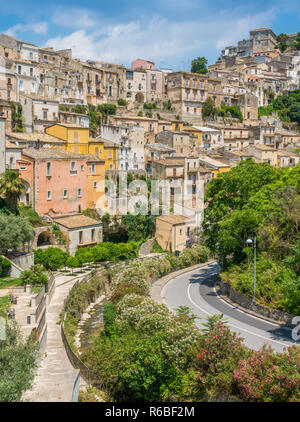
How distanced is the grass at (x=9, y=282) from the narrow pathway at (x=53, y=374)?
10.3ft

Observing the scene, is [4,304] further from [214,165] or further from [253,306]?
[214,165]

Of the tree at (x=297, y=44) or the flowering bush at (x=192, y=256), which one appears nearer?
the flowering bush at (x=192, y=256)

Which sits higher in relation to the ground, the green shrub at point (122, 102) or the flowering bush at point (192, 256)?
the green shrub at point (122, 102)

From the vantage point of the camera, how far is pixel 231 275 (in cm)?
3338

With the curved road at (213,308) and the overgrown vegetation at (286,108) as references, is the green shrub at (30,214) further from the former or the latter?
the overgrown vegetation at (286,108)

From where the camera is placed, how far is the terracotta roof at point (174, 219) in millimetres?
49125

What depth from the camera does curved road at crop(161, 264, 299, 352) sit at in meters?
23.6

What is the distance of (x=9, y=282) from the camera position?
29797mm

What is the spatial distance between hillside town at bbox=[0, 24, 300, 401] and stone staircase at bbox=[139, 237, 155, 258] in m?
0.14

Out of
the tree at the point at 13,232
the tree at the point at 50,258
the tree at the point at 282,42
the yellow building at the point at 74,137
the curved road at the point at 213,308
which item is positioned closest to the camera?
the curved road at the point at 213,308

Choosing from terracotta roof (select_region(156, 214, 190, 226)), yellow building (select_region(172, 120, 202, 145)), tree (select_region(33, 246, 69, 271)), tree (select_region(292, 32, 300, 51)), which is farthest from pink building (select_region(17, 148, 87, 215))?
tree (select_region(292, 32, 300, 51))

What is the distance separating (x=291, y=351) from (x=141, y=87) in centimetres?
6964

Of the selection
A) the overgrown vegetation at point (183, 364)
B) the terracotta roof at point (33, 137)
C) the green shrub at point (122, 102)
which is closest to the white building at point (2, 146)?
the terracotta roof at point (33, 137)
